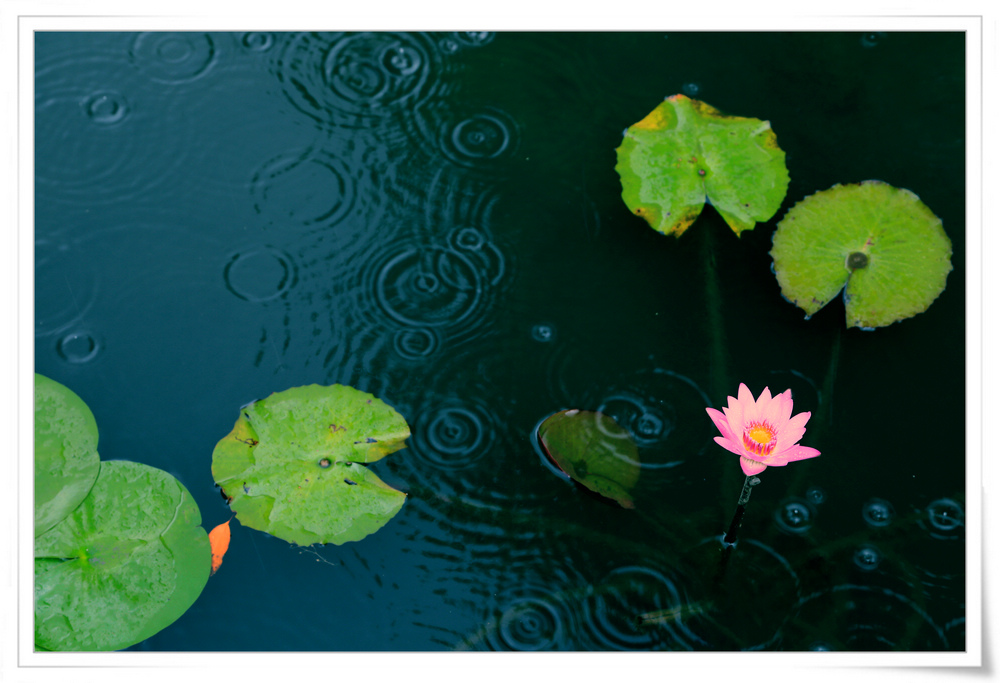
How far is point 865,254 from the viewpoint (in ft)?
5.75

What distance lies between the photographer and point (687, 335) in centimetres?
182

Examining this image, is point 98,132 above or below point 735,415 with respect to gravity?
above

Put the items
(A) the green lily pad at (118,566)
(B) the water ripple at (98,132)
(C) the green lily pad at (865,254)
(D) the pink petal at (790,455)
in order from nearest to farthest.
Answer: (D) the pink petal at (790,455) → (A) the green lily pad at (118,566) → (C) the green lily pad at (865,254) → (B) the water ripple at (98,132)

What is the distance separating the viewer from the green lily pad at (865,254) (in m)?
1.75

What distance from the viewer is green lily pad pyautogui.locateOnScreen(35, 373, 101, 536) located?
1.54 m

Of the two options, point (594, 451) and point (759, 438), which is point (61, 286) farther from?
point (759, 438)

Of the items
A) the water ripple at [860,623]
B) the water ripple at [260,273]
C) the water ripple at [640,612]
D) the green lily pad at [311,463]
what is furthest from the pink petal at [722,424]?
the water ripple at [260,273]

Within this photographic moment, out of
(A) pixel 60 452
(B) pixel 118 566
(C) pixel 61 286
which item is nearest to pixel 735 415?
(B) pixel 118 566

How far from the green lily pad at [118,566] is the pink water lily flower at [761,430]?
1203mm

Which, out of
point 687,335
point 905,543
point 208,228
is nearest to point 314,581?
point 208,228

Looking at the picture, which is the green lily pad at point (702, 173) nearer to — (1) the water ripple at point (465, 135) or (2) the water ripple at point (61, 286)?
(1) the water ripple at point (465, 135)

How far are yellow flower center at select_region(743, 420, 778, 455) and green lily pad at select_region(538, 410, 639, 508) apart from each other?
416mm

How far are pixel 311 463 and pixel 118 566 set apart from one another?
467 millimetres

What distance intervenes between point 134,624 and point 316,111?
140 centimetres
